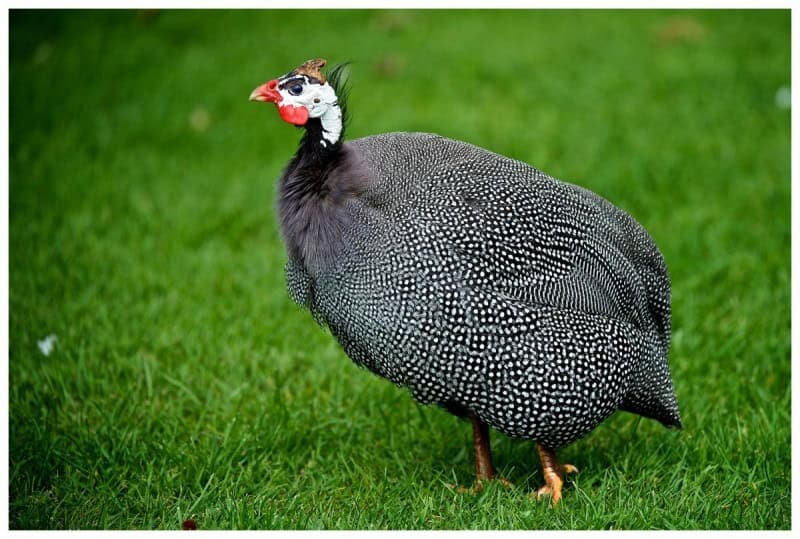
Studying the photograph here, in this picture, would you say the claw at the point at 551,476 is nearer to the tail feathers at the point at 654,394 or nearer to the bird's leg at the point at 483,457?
the bird's leg at the point at 483,457

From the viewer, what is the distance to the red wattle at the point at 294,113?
251cm

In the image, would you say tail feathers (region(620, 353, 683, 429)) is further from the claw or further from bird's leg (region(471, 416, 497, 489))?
bird's leg (region(471, 416, 497, 489))

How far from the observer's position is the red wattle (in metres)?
2.51

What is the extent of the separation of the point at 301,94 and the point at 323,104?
6 centimetres

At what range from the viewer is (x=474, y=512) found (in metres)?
2.90

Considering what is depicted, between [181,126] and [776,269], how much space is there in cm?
346

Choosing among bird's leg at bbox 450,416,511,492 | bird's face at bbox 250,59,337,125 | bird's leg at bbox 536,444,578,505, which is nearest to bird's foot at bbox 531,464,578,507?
bird's leg at bbox 536,444,578,505

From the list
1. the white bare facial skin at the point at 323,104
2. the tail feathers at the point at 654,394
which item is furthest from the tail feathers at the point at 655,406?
the white bare facial skin at the point at 323,104

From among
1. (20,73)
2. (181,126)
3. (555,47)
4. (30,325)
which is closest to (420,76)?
(555,47)

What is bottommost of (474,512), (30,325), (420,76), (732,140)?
(474,512)

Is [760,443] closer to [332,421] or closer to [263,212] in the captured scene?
[332,421]

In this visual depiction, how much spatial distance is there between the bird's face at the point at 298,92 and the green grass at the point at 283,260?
0.43 m

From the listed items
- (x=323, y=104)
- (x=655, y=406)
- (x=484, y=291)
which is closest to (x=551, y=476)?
(x=655, y=406)
